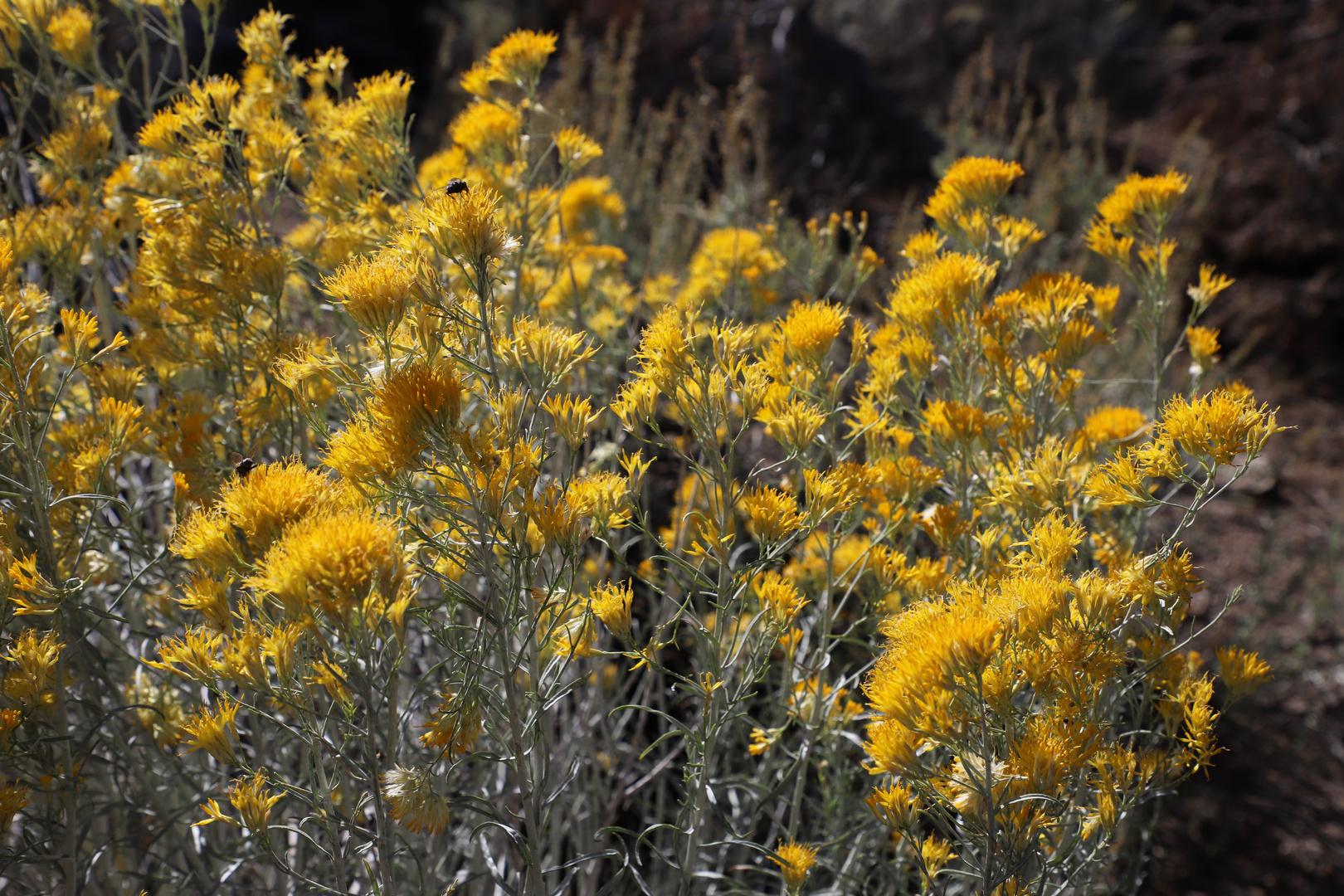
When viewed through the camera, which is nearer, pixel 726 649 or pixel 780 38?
pixel 726 649

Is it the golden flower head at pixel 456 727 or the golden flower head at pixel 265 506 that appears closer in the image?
the golden flower head at pixel 265 506

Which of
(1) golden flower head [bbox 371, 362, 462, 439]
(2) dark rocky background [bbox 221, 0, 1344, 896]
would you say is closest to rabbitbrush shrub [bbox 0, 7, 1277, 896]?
(1) golden flower head [bbox 371, 362, 462, 439]

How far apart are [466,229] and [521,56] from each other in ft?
3.55

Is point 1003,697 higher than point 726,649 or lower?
higher

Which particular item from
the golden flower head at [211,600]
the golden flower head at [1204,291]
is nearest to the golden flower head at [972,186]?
the golden flower head at [1204,291]

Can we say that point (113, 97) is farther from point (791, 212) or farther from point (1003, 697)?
point (791, 212)

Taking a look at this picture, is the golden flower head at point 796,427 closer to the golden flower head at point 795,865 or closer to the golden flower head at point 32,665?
the golden flower head at point 795,865

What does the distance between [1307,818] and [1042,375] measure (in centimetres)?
353

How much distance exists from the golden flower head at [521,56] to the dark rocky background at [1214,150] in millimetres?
2304

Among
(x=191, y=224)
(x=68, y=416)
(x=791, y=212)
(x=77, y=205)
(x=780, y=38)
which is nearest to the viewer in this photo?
(x=191, y=224)

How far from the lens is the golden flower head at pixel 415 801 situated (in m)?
1.30

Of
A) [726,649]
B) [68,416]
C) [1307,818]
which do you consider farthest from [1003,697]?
[1307,818]

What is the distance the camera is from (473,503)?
1270 millimetres

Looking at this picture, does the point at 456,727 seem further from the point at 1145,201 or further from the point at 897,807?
the point at 1145,201
